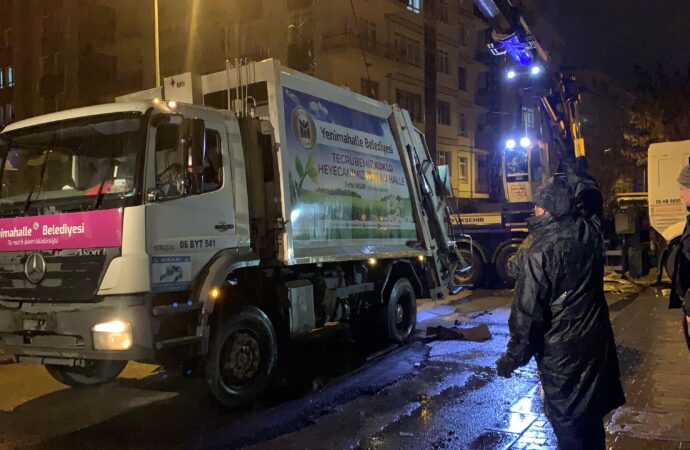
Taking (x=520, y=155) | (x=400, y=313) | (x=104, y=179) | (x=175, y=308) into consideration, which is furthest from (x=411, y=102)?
(x=175, y=308)

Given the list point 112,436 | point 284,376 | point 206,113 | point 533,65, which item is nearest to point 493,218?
point 533,65

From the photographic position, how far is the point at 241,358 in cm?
602

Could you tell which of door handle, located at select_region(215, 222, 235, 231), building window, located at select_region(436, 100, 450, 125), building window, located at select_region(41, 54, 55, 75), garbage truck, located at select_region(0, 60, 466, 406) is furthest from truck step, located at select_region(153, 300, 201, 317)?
building window, located at select_region(41, 54, 55, 75)

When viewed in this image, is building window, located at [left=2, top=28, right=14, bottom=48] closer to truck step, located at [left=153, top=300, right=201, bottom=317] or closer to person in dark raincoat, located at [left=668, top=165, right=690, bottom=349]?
truck step, located at [left=153, top=300, right=201, bottom=317]

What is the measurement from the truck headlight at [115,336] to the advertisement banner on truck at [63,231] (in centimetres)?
66

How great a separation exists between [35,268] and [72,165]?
99 cm

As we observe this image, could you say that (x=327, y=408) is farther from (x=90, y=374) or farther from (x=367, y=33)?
(x=367, y=33)

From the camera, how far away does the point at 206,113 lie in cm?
584

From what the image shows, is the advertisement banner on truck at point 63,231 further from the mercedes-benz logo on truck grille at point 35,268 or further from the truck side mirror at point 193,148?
the truck side mirror at point 193,148

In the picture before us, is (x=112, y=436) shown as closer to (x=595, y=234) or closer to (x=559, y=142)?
(x=595, y=234)

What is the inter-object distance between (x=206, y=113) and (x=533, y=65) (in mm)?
9445

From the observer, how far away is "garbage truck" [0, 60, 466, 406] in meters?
5.08

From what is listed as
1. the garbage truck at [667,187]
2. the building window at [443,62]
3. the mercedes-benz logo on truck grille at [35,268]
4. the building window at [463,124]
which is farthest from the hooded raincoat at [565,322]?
the building window at [463,124]

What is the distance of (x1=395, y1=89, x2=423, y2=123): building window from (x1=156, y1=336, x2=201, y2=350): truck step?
89.7 ft
